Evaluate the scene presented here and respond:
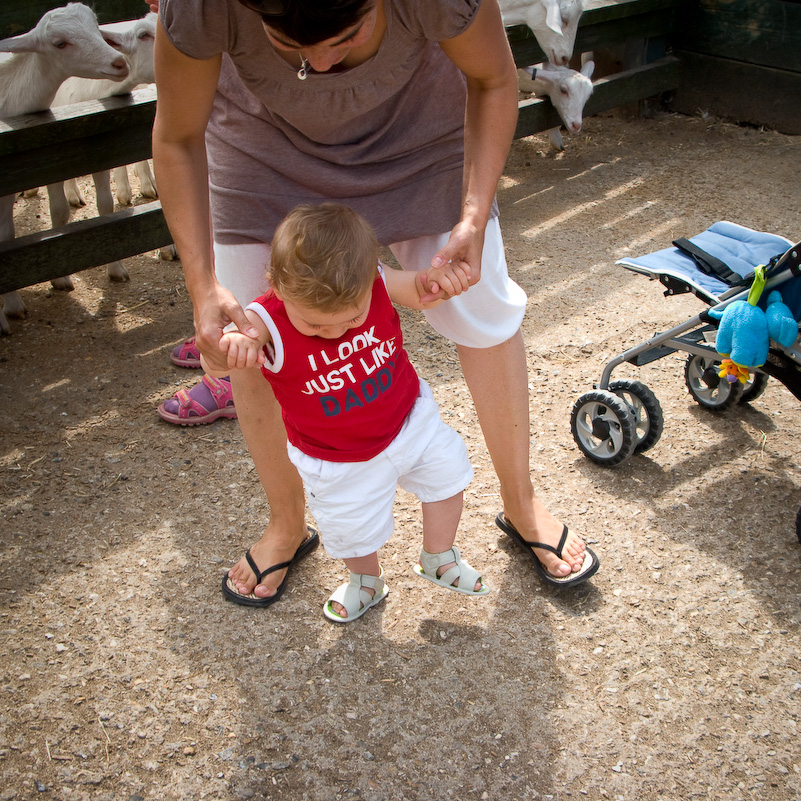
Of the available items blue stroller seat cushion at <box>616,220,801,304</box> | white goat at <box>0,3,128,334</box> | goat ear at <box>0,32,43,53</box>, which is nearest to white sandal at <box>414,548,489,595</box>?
blue stroller seat cushion at <box>616,220,801,304</box>

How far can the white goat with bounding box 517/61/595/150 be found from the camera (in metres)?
4.98

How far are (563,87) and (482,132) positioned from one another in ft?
11.8

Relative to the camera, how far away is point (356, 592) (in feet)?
6.98

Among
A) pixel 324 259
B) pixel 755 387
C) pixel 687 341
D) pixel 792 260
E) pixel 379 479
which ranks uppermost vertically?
pixel 324 259

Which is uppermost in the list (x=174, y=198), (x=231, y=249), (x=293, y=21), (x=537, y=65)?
(x=293, y=21)

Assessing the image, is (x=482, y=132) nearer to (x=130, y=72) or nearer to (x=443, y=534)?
(x=443, y=534)

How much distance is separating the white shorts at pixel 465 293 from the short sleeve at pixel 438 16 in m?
0.47

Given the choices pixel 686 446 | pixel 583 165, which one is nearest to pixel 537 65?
pixel 583 165

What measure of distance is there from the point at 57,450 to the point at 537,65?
3.84 meters

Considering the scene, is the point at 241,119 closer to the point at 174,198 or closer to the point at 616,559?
the point at 174,198

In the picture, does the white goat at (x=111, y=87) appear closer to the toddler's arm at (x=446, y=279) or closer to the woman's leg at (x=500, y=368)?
the woman's leg at (x=500, y=368)

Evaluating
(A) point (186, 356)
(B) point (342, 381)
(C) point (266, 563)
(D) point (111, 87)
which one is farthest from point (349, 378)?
(D) point (111, 87)

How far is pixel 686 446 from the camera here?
277 centimetres

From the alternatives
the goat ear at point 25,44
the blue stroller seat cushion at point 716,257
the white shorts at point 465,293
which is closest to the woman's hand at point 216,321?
the white shorts at point 465,293
